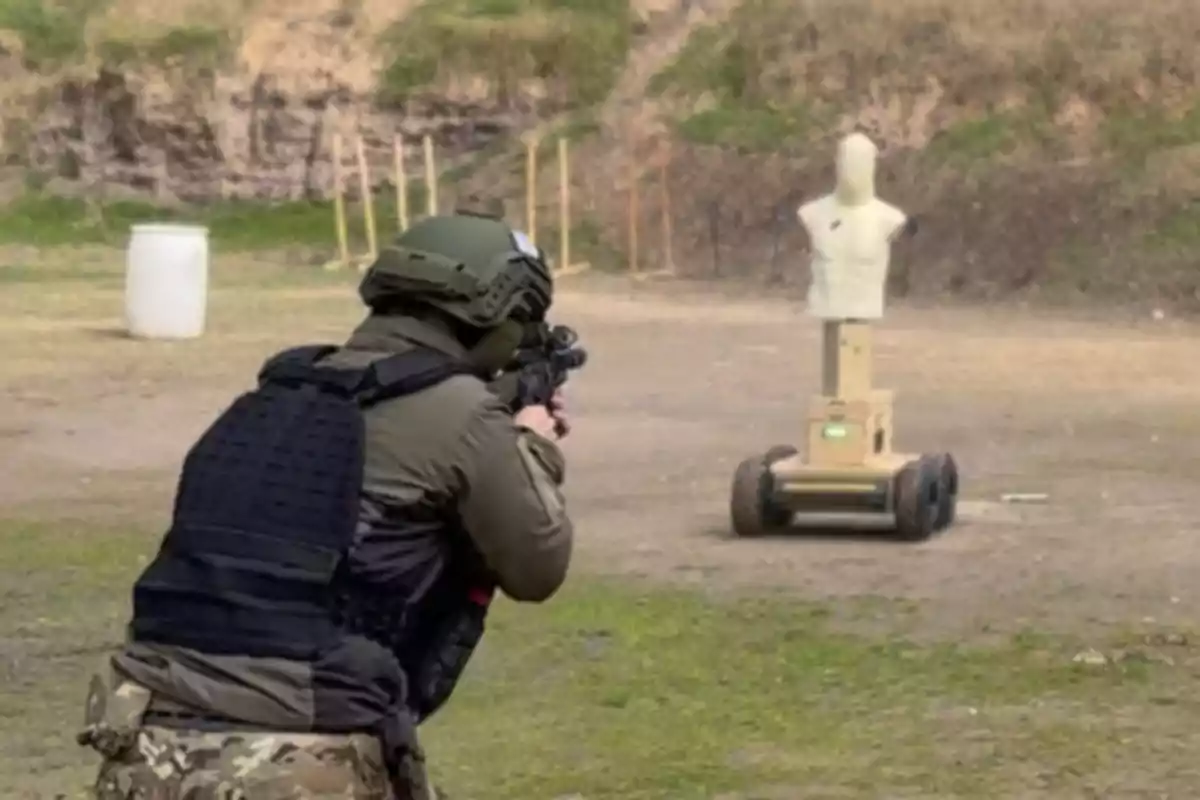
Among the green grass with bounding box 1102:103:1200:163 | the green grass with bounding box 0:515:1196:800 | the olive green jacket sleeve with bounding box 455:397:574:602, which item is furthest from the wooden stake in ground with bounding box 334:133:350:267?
the olive green jacket sleeve with bounding box 455:397:574:602

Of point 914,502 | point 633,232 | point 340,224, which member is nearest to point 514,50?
point 340,224

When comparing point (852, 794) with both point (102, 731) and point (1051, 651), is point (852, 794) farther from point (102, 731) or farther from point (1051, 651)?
point (102, 731)

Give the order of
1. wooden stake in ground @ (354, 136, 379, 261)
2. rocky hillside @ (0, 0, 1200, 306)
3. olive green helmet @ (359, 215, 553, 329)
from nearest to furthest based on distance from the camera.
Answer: olive green helmet @ (359, 215, 553, 329)
rocky hillside @ (0, 0, 1200, 306)
wooden stake in ground @ (354, 136, 379, 261)

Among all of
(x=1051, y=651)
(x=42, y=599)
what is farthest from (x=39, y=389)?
(x=1051, y=651)

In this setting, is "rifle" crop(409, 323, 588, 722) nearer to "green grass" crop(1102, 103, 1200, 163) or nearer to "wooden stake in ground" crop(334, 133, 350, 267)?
"green grass" crop(1102, 103, 1200, 163)

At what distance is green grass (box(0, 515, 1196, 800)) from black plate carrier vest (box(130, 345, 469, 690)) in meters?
2.79

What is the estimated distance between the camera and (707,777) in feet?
20.5

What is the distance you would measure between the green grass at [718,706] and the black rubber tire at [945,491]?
175cm

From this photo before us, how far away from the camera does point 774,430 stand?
14375 millimetres

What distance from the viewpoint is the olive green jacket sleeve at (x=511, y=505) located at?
3.46 m

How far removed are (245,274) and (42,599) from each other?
2138 centimetres

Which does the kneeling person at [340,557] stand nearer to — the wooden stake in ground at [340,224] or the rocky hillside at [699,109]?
the rocky hillside at [699,109]

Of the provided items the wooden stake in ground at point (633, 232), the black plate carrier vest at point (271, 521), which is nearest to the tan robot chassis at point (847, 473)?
the black plate carrier vest at point (271, 521)

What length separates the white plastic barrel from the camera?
66.2 feet
